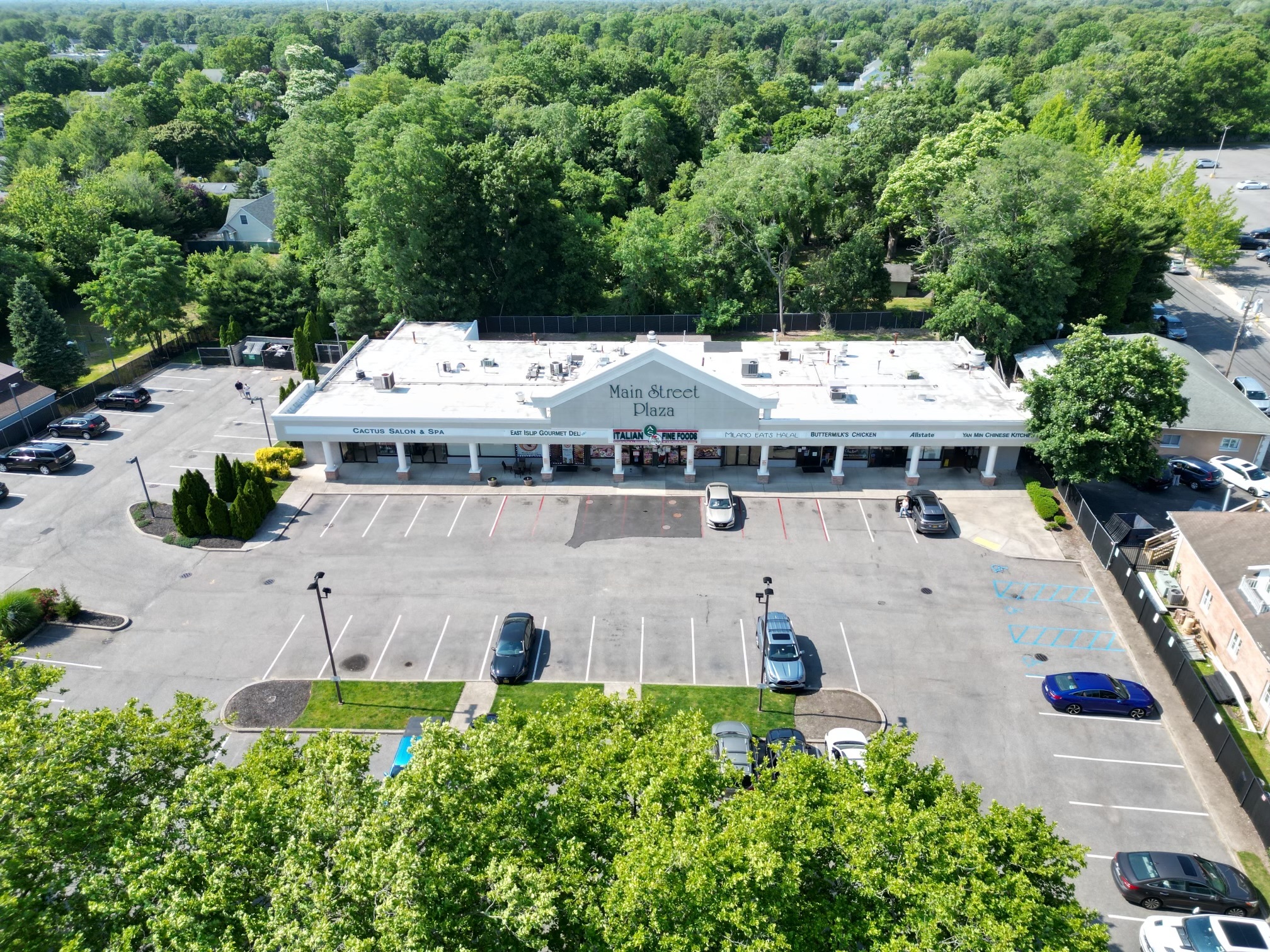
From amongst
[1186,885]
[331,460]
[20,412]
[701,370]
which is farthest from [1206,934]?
[20,412]

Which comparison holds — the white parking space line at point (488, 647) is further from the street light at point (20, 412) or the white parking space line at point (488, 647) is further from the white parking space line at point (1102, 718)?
the street light at point (20, 412)

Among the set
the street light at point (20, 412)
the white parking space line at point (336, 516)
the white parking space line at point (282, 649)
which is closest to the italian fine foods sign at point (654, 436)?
the white parking space line at point (336, 516)

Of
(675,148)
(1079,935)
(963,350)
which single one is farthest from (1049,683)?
(675,148)

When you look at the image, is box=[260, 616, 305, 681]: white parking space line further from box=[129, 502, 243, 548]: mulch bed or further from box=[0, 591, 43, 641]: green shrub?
box=[0, 591, 43, 641]: green shrub

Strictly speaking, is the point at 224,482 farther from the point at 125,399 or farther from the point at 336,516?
the point at 125,399

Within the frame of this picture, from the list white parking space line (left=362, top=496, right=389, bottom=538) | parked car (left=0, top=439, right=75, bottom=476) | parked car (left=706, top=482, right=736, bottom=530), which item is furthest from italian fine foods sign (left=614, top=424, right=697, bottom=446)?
parked car (left=0, top=439, right=75, bottom=476)

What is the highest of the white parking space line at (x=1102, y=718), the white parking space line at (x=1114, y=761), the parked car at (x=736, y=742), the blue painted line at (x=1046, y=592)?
the parked car at (x=736, y=742)
